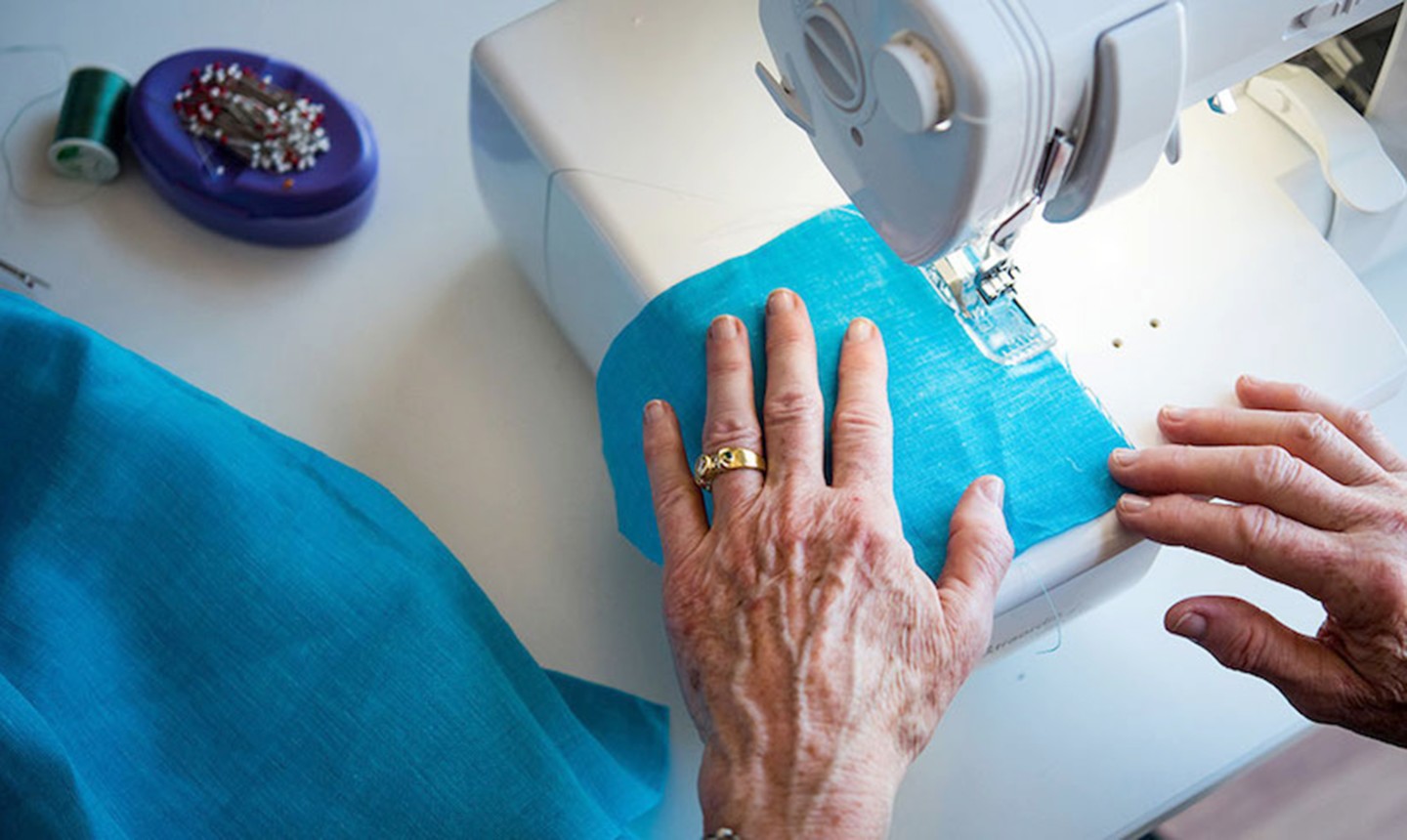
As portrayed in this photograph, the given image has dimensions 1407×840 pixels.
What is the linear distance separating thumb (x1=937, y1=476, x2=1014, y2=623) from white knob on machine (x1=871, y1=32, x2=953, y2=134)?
11.7 inches

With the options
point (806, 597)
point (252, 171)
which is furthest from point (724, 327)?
point (252, 171)

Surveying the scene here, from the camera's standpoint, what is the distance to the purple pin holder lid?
141cm

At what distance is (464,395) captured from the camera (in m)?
1.40

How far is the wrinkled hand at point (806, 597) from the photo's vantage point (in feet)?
2.94

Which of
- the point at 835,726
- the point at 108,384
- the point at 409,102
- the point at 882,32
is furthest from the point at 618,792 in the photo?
the point at 409,102

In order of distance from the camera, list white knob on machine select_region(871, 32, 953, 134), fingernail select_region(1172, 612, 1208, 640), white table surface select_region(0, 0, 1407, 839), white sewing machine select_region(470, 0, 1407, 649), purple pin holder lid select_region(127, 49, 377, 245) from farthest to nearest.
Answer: purple pin holder lid select_region(127, 49, 377, 245)
white table surface select_region(0, 0, 1407, 839)
fingernail select_region(1172, 612, 1208, 640)
white sewing machine select_region(470, 0, 1407, 649)
white knob on machine select_region(871, 32, 953, 134)

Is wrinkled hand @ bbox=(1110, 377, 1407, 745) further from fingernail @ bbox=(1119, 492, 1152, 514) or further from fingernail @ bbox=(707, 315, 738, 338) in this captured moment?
fingernail @ bbox=(707, 315, 738, 338)

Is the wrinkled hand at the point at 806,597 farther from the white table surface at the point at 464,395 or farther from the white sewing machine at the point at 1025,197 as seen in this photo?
the white table surface at the point at 464,395

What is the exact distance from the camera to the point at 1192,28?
0.86 m

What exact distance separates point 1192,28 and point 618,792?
0.74m

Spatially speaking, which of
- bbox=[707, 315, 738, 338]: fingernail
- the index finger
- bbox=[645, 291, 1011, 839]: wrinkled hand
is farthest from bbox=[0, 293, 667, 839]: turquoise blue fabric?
the index finger

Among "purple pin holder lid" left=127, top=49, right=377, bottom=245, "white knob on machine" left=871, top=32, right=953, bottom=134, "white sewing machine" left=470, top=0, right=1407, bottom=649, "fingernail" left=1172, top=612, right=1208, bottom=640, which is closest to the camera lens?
"white knob on machine" left=871, top=32, right=953, bottom=134

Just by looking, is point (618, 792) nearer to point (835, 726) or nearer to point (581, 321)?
point (835, 726)

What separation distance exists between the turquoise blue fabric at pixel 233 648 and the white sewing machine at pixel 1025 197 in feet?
1.05
